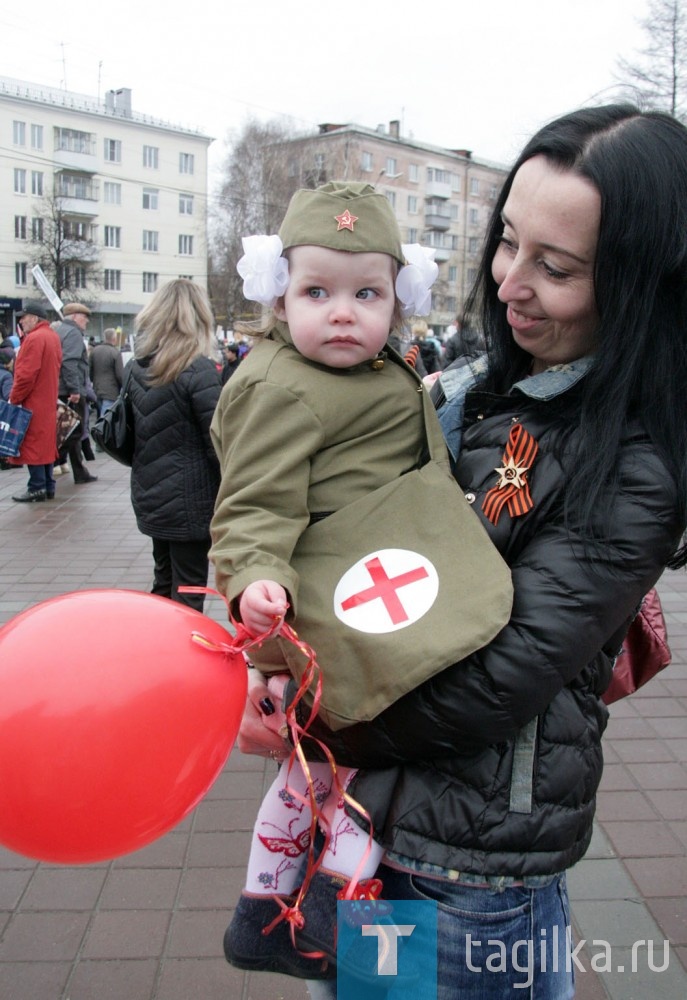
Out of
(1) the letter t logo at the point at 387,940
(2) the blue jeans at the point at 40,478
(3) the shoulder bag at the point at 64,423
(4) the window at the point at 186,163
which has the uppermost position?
(4) the window at the point at 186,163

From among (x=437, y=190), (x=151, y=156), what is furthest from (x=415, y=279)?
(x=437, y=190)

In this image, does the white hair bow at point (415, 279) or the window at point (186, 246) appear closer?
the white hair bow at point (415, 279)

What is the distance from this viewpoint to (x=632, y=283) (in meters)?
1.30

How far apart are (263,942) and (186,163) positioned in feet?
201

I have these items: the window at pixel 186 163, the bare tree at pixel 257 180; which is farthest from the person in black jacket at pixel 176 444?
the window at pixel 186 163

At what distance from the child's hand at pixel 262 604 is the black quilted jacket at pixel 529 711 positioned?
0.21 m

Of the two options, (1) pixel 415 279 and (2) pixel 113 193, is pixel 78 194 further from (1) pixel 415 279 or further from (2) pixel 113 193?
(1) pixel 415 279

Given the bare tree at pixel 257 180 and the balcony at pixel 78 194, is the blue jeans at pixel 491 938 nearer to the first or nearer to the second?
the bare tree at pixel 257 180

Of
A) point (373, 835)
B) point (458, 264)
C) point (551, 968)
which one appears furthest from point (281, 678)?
point (458, 264)

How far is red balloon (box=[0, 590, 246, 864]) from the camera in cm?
115

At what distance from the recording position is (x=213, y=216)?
1753 inches

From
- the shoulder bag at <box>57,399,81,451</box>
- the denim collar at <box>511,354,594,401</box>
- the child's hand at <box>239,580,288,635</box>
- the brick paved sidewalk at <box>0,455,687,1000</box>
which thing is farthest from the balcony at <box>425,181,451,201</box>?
the child's hand at <box>239,580,288,635</box>

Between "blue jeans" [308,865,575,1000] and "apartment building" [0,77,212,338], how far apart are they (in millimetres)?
51005

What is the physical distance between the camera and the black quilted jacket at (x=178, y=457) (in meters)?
4.53
